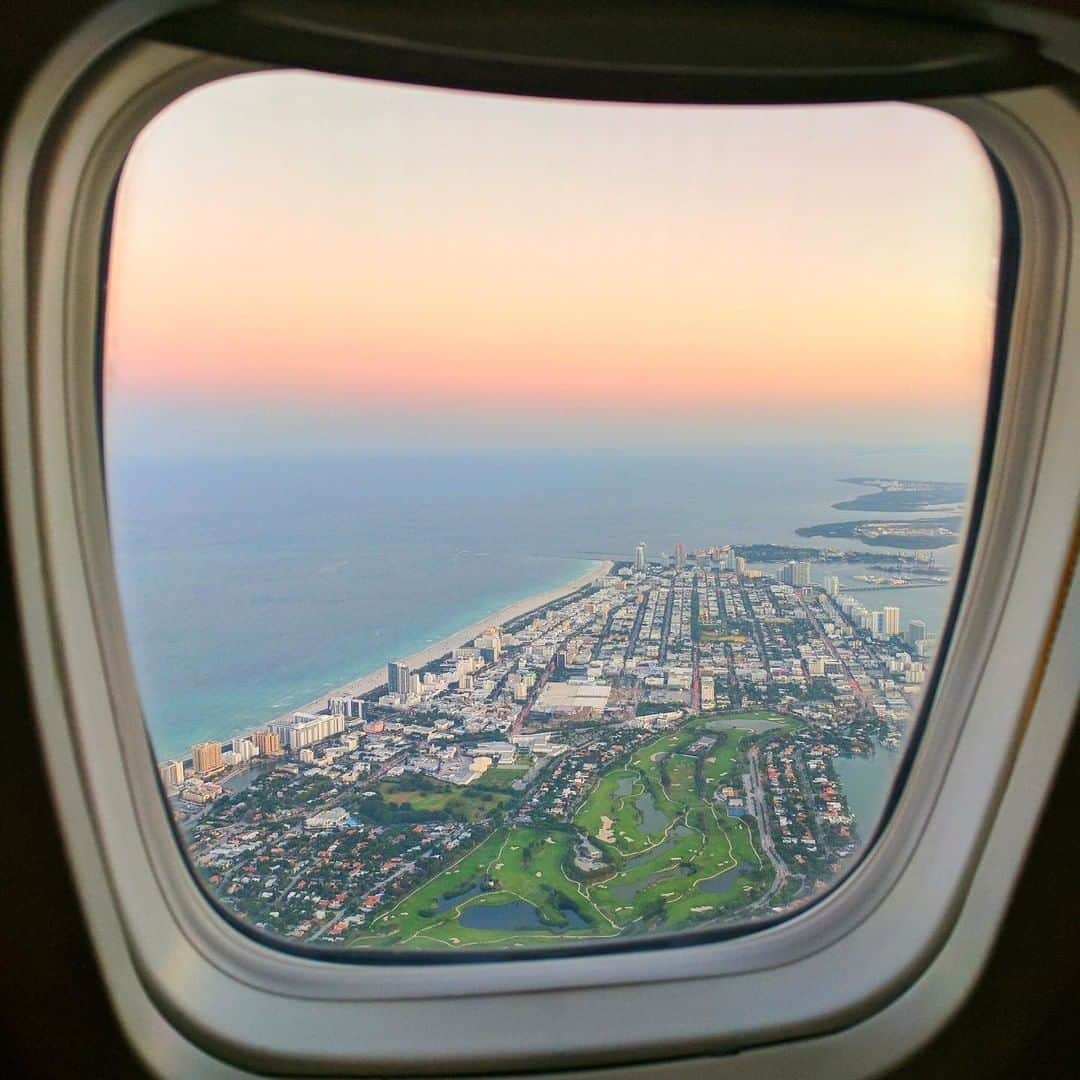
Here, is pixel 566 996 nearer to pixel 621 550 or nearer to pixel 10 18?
pixel 621 550

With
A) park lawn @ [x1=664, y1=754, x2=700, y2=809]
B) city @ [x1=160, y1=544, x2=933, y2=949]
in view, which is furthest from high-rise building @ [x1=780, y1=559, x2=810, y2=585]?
park lawn @ [x1=664, y1=754, x2=700, y2=809]

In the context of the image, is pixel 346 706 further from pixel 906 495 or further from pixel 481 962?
pixel 906 495

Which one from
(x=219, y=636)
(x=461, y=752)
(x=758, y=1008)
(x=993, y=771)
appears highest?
(x=219, y=636)

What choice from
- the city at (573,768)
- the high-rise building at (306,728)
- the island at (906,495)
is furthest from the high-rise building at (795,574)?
the high-rise building at (306,728)

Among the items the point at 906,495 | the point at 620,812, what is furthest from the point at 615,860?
the point at 906,495

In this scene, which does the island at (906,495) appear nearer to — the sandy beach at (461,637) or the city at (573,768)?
the city at (573,768)

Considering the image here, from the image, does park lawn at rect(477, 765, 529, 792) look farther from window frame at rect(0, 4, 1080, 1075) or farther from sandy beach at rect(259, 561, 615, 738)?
window frame at rect(0, 4, 1080, 1075)

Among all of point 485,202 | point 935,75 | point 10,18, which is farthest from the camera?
point 485,202

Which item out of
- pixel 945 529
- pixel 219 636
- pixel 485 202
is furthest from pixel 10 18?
pixel 945 529
